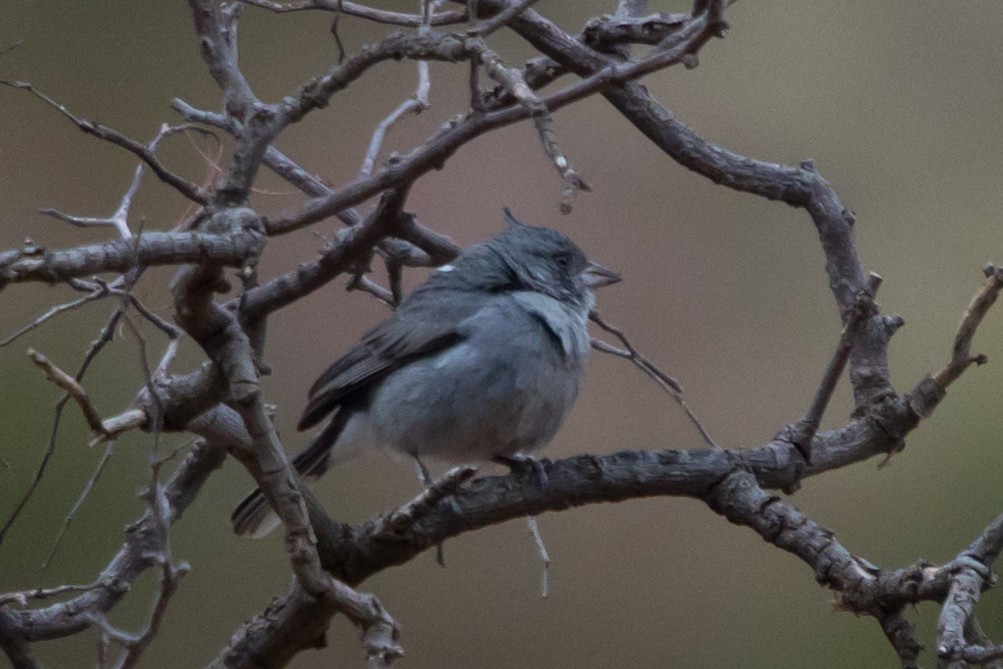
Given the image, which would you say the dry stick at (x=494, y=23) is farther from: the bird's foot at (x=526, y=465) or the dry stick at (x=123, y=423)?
the bird's foot at (x=526, y=465)

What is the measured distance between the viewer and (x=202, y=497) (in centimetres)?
534

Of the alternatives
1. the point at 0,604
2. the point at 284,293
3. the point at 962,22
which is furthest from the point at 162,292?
the point at 962,22

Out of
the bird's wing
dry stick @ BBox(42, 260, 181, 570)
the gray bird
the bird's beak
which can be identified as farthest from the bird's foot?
dry stick @ BBox(42, 260, 181, 570)

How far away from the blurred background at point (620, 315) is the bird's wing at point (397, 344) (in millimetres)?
1261

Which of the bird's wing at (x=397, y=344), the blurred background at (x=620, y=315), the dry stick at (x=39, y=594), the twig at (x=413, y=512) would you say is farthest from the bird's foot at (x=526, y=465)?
the blurred background at (x=620, y=315)

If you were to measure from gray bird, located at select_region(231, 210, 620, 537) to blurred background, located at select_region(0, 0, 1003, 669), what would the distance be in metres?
1.24

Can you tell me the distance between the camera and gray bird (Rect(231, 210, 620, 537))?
3.40 meters

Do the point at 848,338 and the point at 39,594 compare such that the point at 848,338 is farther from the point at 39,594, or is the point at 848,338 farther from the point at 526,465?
the point at 39,594

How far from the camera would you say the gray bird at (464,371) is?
3398 mm

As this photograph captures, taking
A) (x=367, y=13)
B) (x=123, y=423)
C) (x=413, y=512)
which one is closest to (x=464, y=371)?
(x=413, y=512)

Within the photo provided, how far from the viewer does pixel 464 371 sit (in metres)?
3.43

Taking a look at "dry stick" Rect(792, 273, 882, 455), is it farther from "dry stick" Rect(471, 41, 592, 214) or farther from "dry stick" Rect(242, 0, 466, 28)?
"dry stick" Rect(242, 0, 466, 28)

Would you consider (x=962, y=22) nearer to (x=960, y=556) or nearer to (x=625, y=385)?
(x=625, y=385)

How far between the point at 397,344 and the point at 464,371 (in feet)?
0.85
